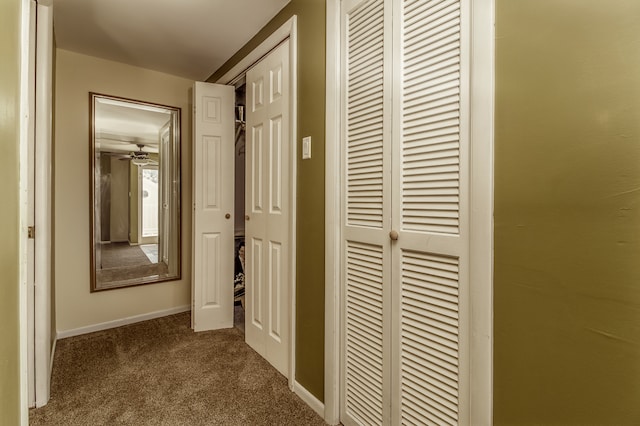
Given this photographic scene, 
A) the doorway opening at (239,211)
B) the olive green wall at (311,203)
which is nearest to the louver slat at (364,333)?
the olive green wall at (311,203)

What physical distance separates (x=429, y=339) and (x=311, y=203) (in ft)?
3.08

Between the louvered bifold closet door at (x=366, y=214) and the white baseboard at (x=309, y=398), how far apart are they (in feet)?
0.51

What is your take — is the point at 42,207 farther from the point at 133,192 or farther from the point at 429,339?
the point at 429,339

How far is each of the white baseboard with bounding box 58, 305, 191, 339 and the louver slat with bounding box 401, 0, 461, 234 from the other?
2849 millimetres

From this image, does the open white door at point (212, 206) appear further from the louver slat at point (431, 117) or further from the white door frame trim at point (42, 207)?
the louver slat at point (431, 117)

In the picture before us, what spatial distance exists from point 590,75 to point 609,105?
9 cm

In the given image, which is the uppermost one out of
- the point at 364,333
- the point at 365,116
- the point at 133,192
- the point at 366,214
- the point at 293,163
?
the point at 365,116

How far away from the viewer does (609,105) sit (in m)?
0.79

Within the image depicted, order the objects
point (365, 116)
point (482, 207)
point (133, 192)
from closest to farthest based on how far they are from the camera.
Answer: point (482, 207), point (365, 116), point (133, 192)

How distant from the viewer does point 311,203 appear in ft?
6.06

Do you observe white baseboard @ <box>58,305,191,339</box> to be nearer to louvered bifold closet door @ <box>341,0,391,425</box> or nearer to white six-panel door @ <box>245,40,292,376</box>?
white six-panel door @ <box>245,40,292,376</box>

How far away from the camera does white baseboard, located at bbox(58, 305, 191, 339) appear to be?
2.78 m

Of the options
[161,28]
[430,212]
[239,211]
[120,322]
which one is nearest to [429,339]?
[430,212]

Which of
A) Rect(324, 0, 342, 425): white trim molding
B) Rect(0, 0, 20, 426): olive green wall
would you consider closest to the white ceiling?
Rect(324, 0, 342, 425): white trim molding
